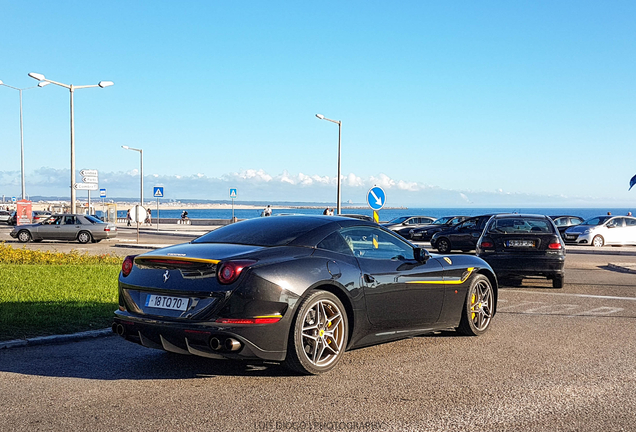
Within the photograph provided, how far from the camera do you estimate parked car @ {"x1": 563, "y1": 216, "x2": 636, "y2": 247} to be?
30141 millimetres

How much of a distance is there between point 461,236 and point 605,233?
28.6 ft

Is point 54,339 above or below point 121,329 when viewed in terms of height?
below

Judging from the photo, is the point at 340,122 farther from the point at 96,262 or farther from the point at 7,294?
the point at 7,294

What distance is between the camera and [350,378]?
5.71 m

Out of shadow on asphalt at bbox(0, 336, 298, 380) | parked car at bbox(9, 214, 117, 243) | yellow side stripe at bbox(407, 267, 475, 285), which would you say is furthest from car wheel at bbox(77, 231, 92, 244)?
yellow side stripe at bbox(407, 267, 475, 285)

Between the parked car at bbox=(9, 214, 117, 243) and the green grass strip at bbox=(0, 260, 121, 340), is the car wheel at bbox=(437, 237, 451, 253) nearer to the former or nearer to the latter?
the parked car at bbox=(9, 214, 117, 243)

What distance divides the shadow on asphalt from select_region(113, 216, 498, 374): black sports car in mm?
404

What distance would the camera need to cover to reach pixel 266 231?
641 cm

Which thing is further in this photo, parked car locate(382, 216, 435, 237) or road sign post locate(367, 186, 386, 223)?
parked car locate(382, 216, 435, 237)

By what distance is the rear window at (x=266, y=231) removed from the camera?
6160mm

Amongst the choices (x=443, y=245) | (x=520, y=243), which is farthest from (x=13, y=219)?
(x=520, y=243)

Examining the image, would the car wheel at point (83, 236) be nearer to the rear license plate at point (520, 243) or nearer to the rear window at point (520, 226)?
the rear window at point (520, 226)

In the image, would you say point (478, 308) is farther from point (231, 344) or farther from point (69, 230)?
point (69, 230)

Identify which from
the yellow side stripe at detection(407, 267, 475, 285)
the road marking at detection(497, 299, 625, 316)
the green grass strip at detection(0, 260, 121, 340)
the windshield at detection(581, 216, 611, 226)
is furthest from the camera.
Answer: the windshield at detection(581, 216, 611, 226)
